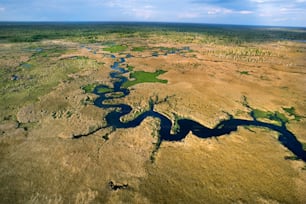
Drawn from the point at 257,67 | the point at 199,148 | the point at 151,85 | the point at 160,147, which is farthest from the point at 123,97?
the point at 257,67

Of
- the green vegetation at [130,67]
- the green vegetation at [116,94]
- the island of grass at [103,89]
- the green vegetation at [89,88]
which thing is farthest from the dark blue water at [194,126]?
the green vegetation at [130,67]

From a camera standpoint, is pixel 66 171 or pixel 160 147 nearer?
pixel 66 171

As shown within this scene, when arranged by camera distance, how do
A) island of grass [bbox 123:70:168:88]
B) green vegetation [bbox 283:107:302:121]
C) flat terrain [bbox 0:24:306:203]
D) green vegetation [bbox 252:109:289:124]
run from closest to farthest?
flat terrain [bbox 0:24:306:203] < green vegetation [bbox 252:109:289:124] < green vegetation [bbox 283:107:302:121] < island of grass [bbox 123:70:168:88]

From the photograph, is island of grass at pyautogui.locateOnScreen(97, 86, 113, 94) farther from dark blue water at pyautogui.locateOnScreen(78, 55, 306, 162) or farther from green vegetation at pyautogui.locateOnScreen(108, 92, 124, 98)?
dark blue water at pyautogui.locateOnScreen(78, 55, 306, 162)

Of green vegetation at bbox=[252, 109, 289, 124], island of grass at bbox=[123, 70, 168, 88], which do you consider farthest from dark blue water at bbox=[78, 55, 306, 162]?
island of grass at bbox=[123, 70, 168, 88]

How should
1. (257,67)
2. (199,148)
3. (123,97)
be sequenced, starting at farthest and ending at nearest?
(257,67) < (123,97) < (199,148)

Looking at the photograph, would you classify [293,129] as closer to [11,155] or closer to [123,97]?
[123,97]
